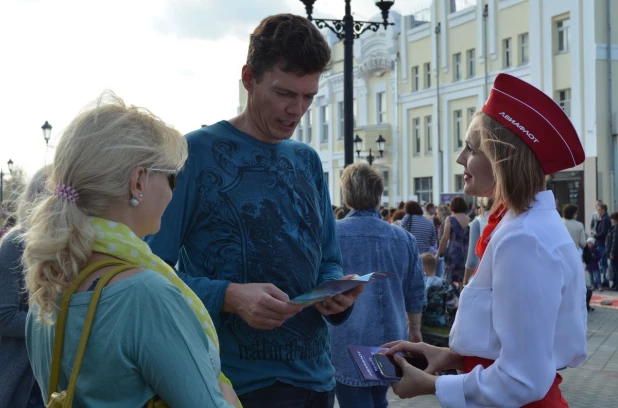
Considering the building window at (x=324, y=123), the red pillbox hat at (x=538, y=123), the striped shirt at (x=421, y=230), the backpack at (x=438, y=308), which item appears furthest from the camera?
the building window at (x=324, y=123)

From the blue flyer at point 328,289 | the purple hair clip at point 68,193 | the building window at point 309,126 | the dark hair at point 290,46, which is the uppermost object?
the building window at point 309,126

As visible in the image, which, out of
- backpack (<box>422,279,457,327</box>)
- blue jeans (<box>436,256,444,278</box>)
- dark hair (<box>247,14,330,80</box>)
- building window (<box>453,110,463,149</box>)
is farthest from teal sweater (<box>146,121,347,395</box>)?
building window (<box>453,110,463,149</box>)

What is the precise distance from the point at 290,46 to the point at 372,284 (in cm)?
327

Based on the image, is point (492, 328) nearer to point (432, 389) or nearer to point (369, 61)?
point (432, 389)

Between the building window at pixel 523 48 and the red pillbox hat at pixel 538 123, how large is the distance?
32.8 metres

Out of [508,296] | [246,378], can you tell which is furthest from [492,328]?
[246,378]

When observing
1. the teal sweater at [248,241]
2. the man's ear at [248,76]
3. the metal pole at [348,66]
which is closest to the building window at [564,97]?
the metal pole at [348,66]

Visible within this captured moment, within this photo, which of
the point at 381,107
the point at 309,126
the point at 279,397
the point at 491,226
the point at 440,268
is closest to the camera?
the point at 491,226

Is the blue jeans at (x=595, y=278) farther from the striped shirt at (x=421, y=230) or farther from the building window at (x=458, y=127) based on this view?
the building window at (x=458, y=127)

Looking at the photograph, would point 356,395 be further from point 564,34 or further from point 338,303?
point 564,34

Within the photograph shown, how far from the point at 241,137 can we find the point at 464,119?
35.4 m

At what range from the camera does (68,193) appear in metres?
2.12

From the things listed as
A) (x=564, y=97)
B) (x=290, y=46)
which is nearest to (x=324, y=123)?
(x=564, y=97)

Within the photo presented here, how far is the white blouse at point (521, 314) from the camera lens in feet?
8.01
